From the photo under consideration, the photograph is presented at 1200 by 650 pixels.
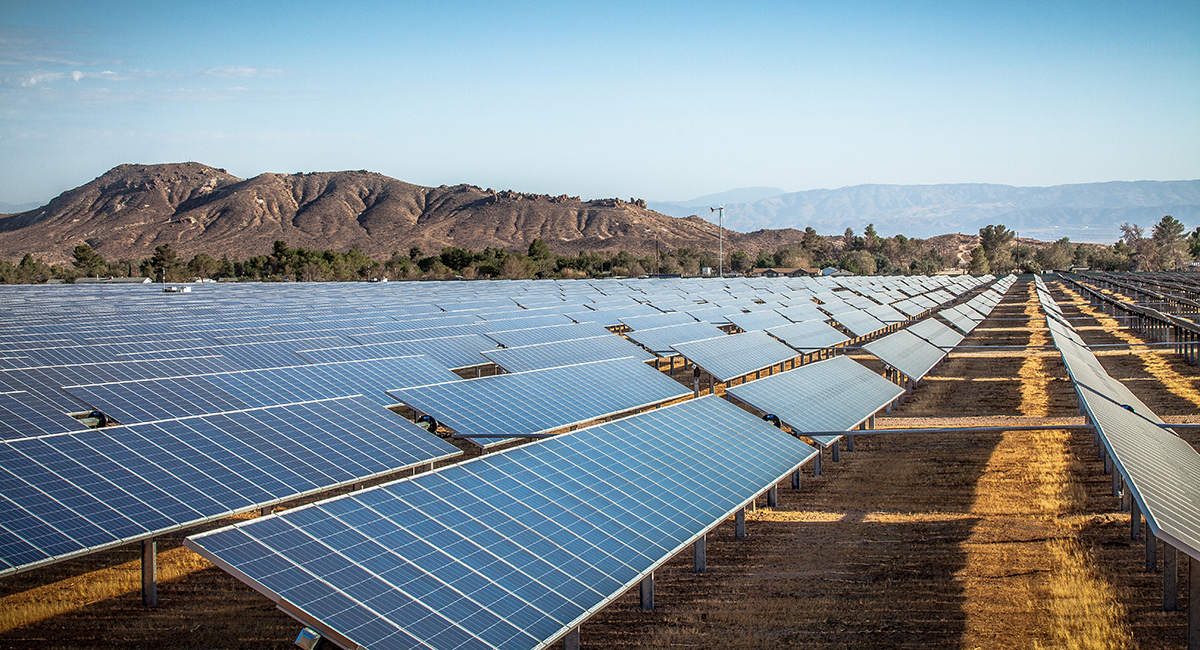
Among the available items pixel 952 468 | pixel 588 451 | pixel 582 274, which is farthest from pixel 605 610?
pixel 582 274

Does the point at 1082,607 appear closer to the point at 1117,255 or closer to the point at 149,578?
the point at 149,578

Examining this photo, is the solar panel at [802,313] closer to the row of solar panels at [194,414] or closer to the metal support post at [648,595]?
the row of solar panels at [194,414]

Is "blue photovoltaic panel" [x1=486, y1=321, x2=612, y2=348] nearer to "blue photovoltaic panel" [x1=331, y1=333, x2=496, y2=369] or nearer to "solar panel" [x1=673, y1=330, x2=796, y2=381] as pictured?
"blue photovoltaic panel" [x1=331, y1=333, x2=496, y2=369]

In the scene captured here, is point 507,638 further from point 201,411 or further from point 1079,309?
point 1079,309

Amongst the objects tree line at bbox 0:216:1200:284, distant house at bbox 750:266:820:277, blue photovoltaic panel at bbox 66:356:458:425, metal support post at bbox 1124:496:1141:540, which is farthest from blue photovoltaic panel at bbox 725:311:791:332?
distant house at bbox 750:266:820:277

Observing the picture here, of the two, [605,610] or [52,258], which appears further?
[52,258]

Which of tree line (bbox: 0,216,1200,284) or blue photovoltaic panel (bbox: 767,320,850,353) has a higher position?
tree line (bbox: 0,216,1200,284)
